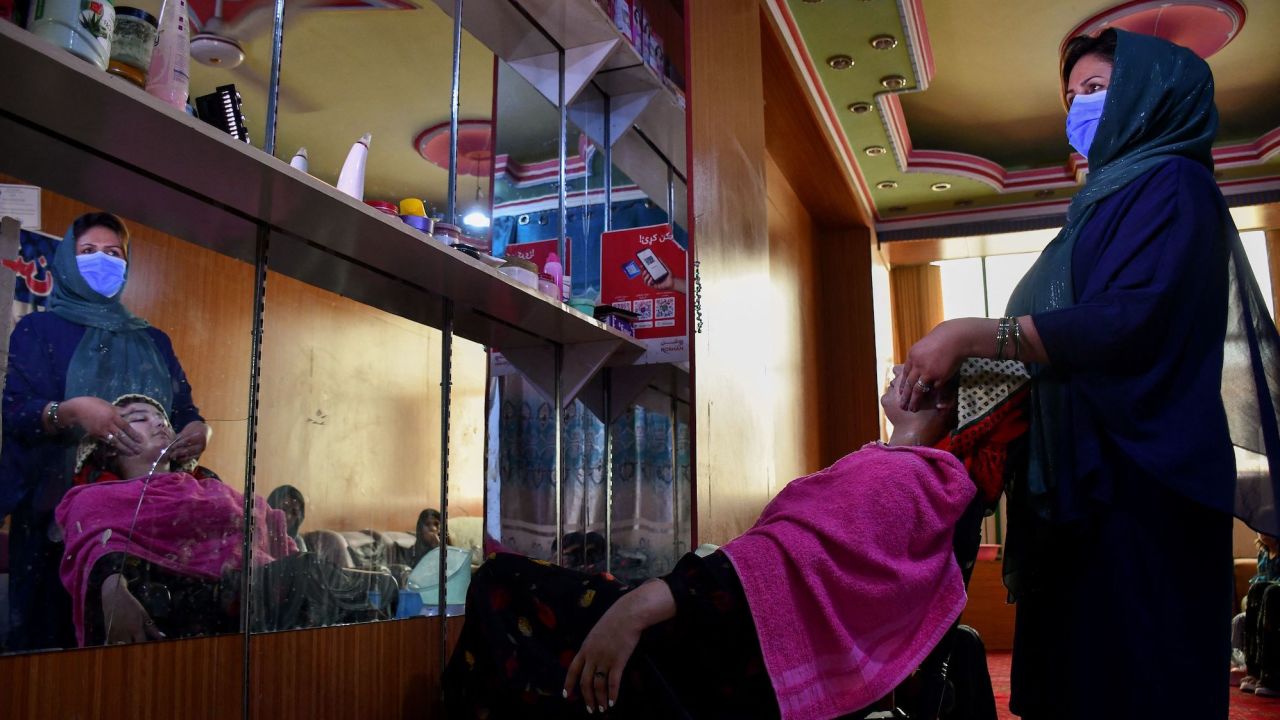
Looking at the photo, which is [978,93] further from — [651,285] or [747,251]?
[651,285]

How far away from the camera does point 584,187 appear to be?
9.79 ft

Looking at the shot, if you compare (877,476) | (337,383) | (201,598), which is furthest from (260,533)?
(877,476)

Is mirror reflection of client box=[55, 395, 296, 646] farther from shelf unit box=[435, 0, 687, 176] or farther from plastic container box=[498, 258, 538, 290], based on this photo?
shelf unit box=[435, 0, 687, 176]

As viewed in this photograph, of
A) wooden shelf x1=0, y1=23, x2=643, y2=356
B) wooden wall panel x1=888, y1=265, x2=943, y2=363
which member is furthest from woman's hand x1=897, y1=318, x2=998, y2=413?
wooden wall panel x1=888, y1=265, x2=943, y2=363

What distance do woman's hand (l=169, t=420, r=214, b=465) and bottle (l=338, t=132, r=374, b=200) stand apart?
0.45m

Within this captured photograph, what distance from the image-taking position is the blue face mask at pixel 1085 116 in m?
1.52

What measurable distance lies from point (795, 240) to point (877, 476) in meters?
5.35

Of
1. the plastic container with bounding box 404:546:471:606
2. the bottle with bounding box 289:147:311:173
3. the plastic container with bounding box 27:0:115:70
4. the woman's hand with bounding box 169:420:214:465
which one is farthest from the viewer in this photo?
the plastic container with bounding box 404:546:471:606

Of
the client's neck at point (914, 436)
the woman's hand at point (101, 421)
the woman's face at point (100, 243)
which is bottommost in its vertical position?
the client's neck at point (914, 436)

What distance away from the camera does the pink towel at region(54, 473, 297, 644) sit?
129 centimetres

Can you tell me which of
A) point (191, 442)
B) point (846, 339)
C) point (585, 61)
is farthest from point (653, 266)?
point (846, 339)

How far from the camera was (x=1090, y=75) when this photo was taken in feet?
4.99

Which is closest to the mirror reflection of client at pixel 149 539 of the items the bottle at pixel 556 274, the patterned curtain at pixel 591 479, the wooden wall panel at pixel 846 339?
the patterned curtain at pixel 591 479

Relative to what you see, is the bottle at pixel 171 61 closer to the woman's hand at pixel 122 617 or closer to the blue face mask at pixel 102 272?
the blue face mask at pixel 102 272
